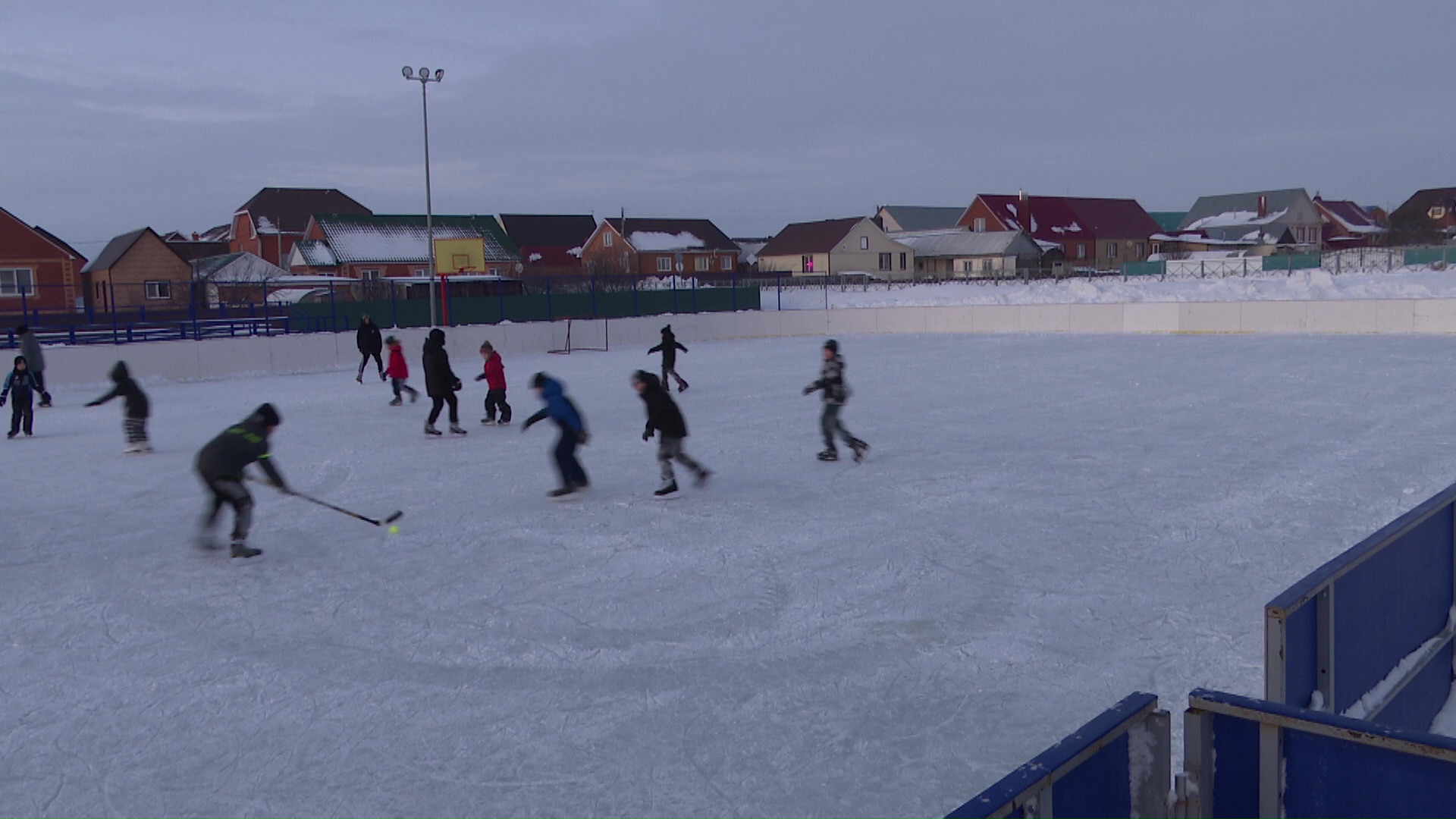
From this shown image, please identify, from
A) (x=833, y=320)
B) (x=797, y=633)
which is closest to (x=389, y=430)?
(x=797, y=633)

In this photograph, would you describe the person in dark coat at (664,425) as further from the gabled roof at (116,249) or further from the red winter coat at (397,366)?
the gabled roof at (116,249)

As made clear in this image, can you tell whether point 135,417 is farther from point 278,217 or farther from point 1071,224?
point 1071,224

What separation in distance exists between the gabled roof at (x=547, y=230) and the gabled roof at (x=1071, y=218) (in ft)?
91.6

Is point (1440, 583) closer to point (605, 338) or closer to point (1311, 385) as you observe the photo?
point (1311, 385)

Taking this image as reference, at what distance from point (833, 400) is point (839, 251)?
54.5m

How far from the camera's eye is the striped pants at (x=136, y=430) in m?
12.8

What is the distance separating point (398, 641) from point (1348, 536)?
21.0ft

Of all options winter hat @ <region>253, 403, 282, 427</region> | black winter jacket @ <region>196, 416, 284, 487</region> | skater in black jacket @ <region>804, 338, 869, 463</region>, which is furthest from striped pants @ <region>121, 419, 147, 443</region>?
skater in black jacket @ <region>804, 338, 869, 463</region>

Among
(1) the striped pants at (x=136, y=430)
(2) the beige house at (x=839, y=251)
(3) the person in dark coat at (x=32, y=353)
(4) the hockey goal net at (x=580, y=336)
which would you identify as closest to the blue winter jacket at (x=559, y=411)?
(1) the striped pants at (x=136, y=430)

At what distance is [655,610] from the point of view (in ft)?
21.8

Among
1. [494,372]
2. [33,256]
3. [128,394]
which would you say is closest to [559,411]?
[494,372]

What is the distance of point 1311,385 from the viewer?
16.3 metres

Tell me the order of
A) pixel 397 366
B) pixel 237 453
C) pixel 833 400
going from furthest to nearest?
1. pixel 397 366
2. pixel 833 400
3. pixel 237 453

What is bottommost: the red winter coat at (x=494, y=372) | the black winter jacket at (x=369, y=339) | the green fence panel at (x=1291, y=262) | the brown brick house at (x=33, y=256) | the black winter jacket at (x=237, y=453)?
the black winter jacket at (x=237, y=453)
